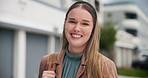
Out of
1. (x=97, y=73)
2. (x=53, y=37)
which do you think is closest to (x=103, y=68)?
(x=97, y=73)

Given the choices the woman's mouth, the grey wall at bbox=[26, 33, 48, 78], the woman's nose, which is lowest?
the grey wall at bbox=[26, 33, 48, 78]

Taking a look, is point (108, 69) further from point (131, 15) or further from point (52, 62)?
point (131, 15)

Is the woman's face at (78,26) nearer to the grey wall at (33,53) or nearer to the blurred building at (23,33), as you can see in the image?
the blurred building at (23,33)

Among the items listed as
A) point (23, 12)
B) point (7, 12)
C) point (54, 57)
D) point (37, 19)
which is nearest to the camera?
point (54, 57)

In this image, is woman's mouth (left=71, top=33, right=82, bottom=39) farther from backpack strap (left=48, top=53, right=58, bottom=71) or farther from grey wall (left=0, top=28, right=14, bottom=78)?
grey wall (left=0, top=28, right=14, bottom=78)

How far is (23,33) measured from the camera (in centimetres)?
562

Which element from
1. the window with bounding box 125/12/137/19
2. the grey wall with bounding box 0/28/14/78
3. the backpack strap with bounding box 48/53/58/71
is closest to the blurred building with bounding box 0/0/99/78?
the grey wall with bounding box 0/28/14/78

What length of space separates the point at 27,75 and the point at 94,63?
480 cm

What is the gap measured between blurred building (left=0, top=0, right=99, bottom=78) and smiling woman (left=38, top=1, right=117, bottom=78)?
12.2 ft

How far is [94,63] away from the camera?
117 cm

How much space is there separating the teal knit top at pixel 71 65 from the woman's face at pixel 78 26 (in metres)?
0.07

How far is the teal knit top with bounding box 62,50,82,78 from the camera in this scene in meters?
1.20

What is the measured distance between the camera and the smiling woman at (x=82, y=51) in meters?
1.15

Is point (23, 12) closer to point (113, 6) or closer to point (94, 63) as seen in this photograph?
point (94, 63)
